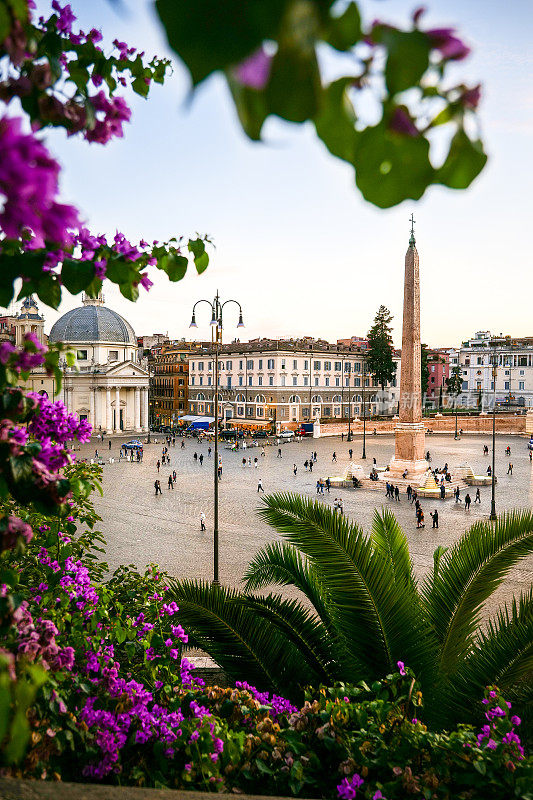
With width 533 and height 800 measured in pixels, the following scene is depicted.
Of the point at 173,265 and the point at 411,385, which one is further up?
the point at 411,385

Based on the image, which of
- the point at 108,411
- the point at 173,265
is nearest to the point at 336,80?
the point at 173,265

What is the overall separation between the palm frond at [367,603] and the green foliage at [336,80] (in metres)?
4.07

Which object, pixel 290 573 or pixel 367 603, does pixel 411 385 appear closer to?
pixel 290 573

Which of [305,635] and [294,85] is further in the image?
[305,635]

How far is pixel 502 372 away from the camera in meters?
75.2

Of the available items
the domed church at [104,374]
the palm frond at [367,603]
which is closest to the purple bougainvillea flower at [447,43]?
the palm frond at [367,603]

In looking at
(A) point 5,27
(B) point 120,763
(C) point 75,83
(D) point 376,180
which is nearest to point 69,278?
(C) point 75,83

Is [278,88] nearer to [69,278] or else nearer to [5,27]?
[5,27]

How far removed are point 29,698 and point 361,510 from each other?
849 inches

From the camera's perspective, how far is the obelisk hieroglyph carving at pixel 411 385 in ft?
92.1

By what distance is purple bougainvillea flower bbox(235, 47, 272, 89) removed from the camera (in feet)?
2.31

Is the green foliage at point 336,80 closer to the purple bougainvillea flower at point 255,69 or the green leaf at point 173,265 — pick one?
the purple bougainvillea flower at point 255,69

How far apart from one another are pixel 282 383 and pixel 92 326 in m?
21.2

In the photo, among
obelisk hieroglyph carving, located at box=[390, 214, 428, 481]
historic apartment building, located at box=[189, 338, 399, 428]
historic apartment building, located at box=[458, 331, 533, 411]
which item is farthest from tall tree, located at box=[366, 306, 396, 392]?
obelisk hieroglyph carving, located at box=[390, 214, 428, 481]
